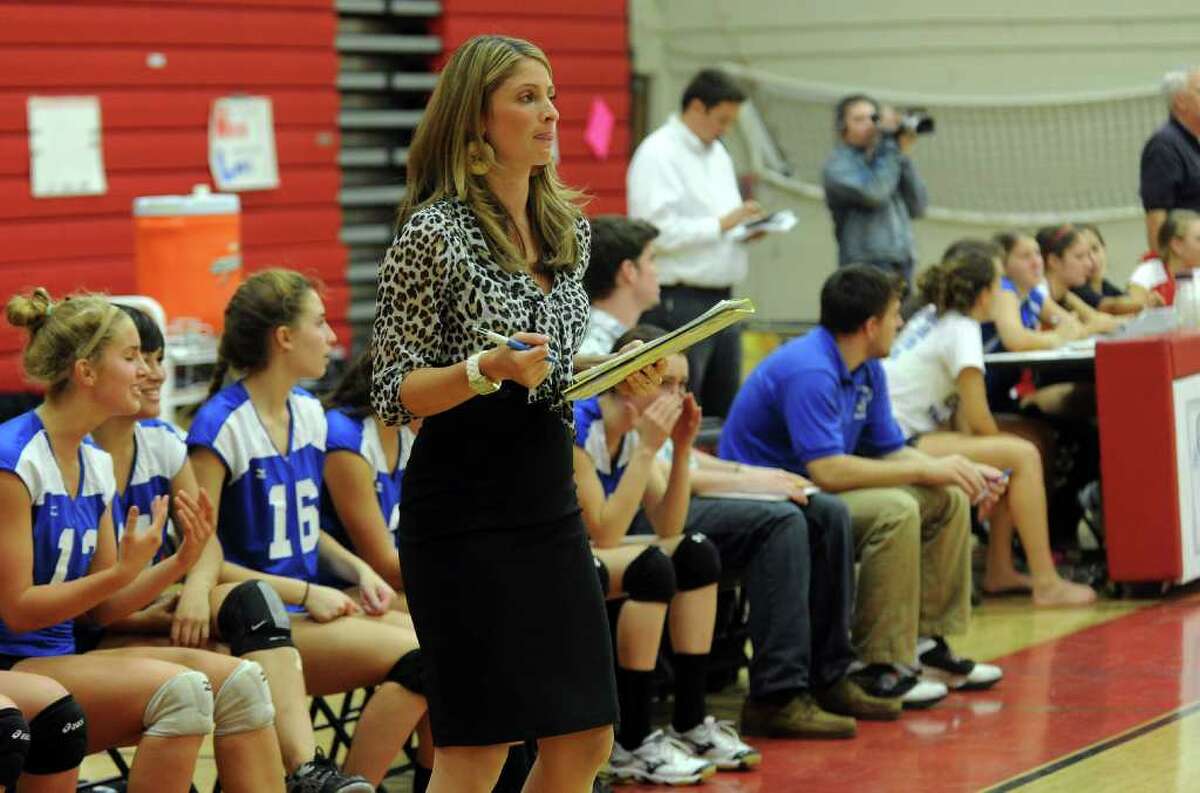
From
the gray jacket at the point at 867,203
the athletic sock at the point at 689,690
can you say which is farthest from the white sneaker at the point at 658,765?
the gray jacket at the point at 867,203

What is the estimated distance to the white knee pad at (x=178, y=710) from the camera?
3.73 metres

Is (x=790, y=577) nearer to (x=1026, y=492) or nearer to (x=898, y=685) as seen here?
(x=898, y=685)

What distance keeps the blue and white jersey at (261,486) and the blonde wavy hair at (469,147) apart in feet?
4.96

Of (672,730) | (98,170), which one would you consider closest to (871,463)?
(672,730)

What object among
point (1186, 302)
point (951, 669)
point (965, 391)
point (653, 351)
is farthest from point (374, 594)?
point (1186, 302)

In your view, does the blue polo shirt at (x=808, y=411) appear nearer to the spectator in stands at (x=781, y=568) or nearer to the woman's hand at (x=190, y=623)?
the spectator in stands at (x=781, y=568)

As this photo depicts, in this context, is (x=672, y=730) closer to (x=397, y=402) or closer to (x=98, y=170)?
(x=397, y=402)

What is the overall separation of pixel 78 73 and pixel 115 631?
554 centimetres

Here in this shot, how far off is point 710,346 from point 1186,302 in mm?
1942

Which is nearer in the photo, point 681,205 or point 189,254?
point 189,254

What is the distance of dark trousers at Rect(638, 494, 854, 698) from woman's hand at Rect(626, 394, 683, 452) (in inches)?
28.6

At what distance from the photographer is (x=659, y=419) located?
4531 mm

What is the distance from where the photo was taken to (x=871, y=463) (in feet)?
18.7

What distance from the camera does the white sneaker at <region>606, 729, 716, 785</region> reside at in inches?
189
